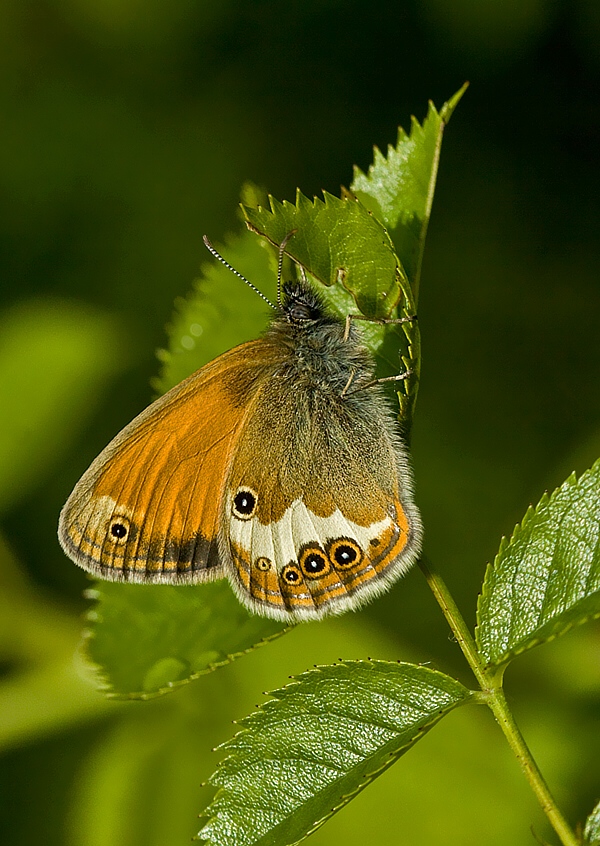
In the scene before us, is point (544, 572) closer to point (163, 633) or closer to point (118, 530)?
point (163, 633)

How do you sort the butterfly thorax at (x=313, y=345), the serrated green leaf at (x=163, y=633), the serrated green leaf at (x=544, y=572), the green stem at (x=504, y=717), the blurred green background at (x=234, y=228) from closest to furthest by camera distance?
1. the green stem at (x=504, y=717)
2. the serrated green leaf at (x=544, y=572)
3. the serrated green leaf at (x=163, y=633)
4. the butterfly thorax at (x=313, y=345)
5. the blurred green background at (x=234, y=228)

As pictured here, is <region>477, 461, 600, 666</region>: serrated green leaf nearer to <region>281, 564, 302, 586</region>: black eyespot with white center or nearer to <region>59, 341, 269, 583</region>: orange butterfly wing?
<region>281, 564, 302, 586</region>: black eyespot with white center

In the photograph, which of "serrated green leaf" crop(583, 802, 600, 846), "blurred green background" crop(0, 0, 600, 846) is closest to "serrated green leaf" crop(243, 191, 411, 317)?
"serrated green leaf" crop(583, 802, 600, 846)

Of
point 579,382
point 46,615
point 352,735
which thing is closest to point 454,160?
point 579,382

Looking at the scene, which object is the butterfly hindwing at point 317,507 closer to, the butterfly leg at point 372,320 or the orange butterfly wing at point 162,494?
the orange butterfly wing at point 162,494

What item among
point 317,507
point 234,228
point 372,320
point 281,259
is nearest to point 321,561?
point 317,507

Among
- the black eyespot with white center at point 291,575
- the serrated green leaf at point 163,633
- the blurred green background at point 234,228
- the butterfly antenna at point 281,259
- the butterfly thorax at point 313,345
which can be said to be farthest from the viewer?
the blurred green background at point 234,228

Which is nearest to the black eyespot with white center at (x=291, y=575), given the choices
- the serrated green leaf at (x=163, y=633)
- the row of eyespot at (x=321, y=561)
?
the row of eyespot at (x=321, y=561)
